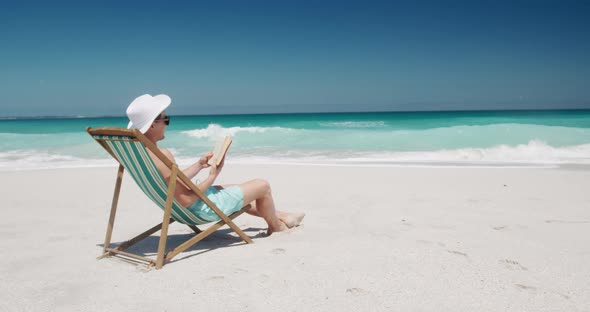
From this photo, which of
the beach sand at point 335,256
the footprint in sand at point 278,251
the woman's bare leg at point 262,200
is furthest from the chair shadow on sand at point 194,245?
the footprint in sand at point 278,251

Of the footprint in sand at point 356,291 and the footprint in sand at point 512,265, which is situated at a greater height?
the footprint in sand at point 512,265

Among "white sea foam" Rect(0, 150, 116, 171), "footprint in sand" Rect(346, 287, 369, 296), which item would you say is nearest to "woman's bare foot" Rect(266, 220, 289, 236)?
"footprint in sand" Rect(346, 287, 369, 296)

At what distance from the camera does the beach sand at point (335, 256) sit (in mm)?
2451

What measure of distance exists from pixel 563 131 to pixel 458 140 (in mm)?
4518

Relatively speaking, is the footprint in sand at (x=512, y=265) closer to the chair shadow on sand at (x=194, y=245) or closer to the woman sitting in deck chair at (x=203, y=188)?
the woman sitting in deck chair at (x=203, y=188)

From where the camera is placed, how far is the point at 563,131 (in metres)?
19.3

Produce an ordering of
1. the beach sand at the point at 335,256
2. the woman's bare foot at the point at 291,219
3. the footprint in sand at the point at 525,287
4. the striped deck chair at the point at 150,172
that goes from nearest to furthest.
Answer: the beach sand at the point at 335,256, the footprint in sand at the point at 525,287, the striped deck chair at the point at 150,172, the woman's bare foot at the point at 291,219

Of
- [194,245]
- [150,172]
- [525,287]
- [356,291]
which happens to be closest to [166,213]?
[150,172]

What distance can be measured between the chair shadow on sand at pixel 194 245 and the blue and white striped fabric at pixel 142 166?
0.42 m

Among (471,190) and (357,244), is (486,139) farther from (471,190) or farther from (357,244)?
(357,244)

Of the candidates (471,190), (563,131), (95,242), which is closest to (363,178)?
(471,190)

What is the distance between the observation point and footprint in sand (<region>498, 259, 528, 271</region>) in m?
2.90

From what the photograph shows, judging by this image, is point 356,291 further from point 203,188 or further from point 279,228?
point 279,228

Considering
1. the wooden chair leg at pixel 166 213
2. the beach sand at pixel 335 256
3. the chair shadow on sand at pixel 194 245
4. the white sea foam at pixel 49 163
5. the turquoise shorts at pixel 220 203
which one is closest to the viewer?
the beach sand at pixel 335 256
